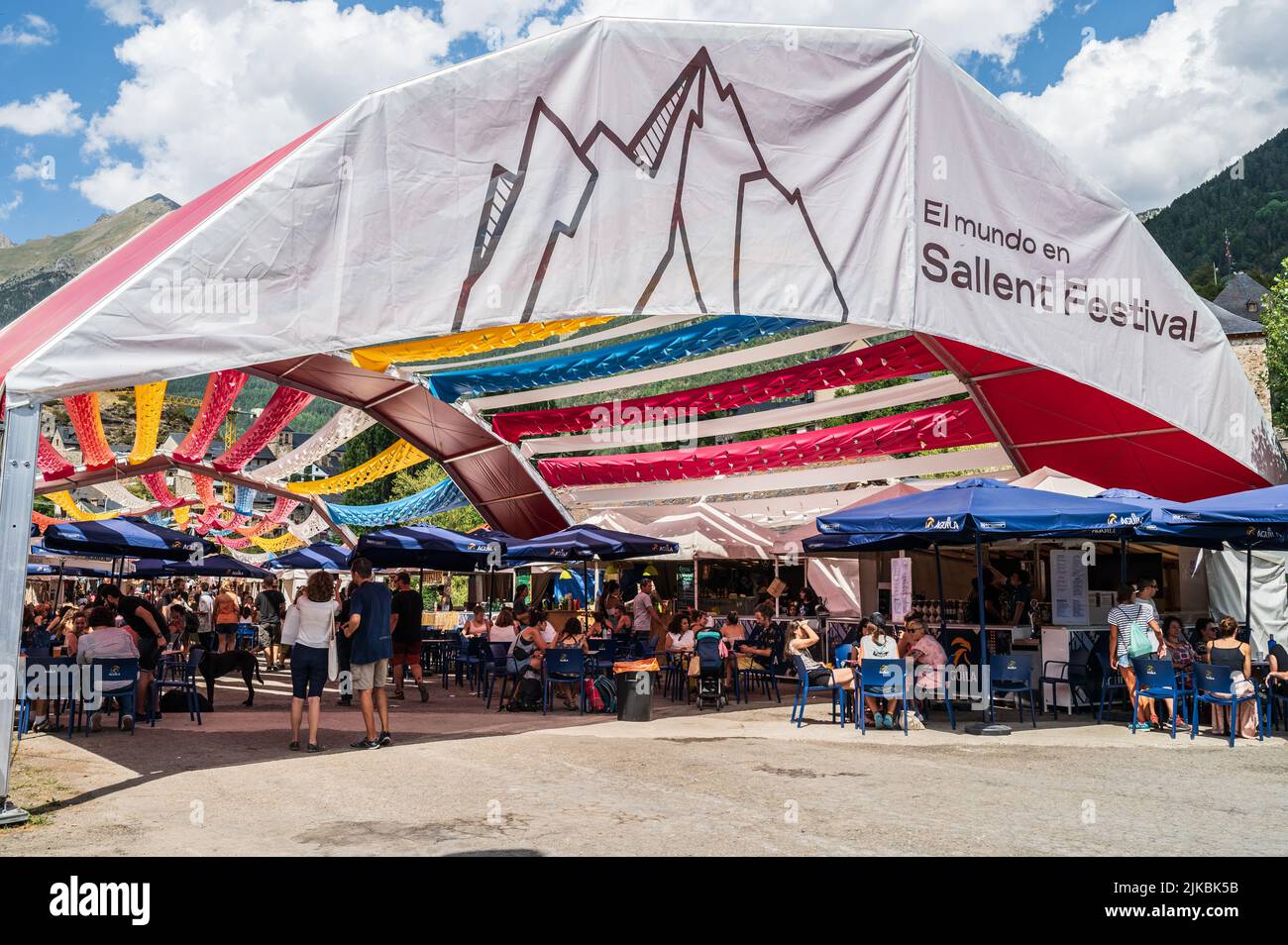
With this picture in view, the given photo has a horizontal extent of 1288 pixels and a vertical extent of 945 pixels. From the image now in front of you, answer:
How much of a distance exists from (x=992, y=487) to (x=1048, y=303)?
2959 mm

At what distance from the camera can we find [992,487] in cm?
1188

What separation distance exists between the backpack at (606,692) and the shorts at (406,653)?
2.95 m

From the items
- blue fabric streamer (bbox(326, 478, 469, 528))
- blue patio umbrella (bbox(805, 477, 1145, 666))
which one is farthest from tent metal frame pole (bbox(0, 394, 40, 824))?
blue fabric streamer (bbox(326, 478, 469, 528))

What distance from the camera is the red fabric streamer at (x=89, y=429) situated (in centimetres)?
1817

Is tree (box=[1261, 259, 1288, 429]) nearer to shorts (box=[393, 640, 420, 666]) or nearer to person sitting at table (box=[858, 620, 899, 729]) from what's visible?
person sitting at table (box=[858, 620, 899, 729])

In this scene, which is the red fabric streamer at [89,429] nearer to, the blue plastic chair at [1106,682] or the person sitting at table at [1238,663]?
the blue plastic chair at [1106,682]

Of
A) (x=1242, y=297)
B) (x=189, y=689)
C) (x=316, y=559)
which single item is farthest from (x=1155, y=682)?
(x=1242, y=297)

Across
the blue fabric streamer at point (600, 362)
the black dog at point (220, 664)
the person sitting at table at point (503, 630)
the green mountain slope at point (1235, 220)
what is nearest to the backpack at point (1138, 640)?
the blue fabric streamer at point (600, 362)

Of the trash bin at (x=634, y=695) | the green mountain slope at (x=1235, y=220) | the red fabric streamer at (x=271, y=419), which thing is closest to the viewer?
the trash bin at (x=634, y=695)

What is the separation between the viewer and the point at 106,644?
10.2 m

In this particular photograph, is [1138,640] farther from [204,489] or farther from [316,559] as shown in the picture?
[204,489]

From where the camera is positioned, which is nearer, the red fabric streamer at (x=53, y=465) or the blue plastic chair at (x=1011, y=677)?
the blue plastic chair at (x=1011, y=677)

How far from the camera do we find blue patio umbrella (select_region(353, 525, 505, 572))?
14.4m

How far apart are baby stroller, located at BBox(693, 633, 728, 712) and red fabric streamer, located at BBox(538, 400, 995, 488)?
7.38m
